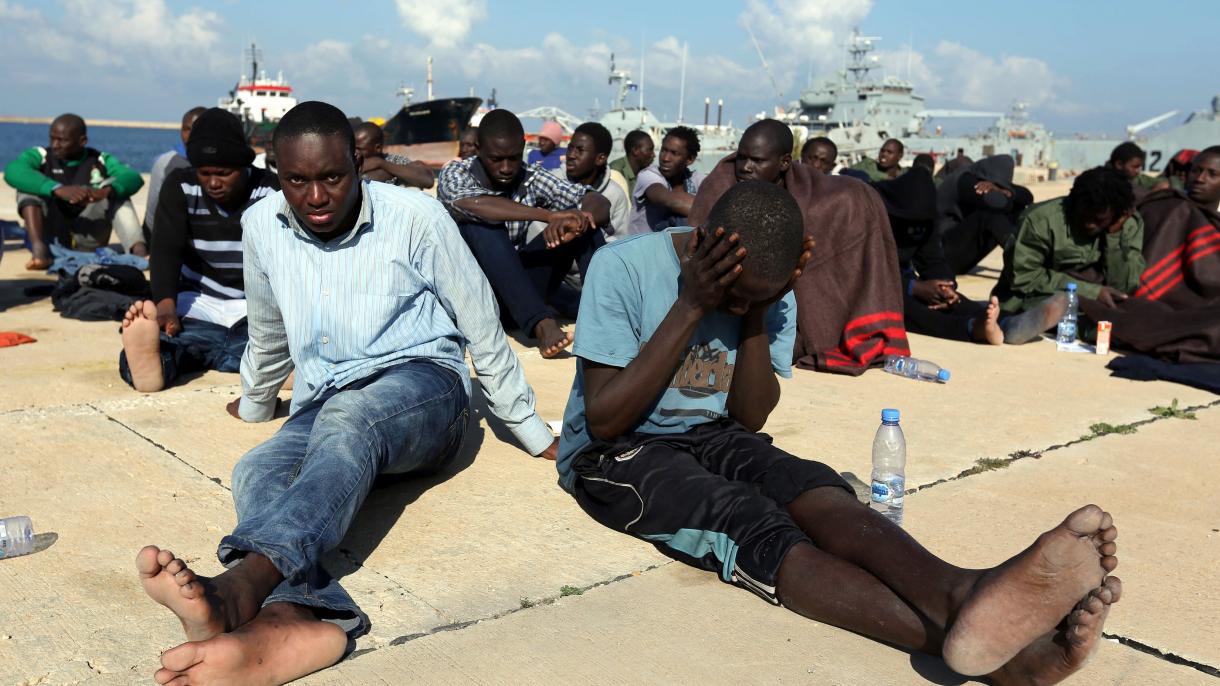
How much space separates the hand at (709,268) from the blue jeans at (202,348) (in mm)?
3173

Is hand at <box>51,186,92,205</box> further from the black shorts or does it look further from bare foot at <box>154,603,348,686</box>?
bare foot at <box>154,603,348,686</box>

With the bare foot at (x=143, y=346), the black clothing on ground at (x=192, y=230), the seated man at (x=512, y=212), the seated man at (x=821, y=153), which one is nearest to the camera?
the bare foot at (x=143, y=346)

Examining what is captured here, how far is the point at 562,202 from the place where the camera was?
258 inches

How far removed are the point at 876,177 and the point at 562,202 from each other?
762 centimetres

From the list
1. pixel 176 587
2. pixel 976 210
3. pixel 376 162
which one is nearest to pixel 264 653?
pixel 176 587

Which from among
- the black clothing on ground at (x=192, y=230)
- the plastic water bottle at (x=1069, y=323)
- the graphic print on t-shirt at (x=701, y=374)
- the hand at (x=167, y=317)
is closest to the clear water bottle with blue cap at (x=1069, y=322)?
the plastic water bottle at (x=1069, y=323)

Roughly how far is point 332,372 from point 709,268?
1.35 meters

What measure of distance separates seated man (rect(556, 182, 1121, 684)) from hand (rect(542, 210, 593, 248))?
273 centimetres

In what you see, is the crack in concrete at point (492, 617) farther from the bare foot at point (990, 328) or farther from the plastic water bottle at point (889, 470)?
the bare foot at point (990, 328)

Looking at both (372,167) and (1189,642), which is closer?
(1189,642)

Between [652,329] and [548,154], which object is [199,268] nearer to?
[652,329]

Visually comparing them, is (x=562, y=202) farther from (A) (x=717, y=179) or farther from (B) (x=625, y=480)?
(B) (x=625, y=480)

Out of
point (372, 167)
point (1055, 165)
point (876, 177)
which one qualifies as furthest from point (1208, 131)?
point (372, 167)

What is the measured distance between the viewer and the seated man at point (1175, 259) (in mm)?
6762
